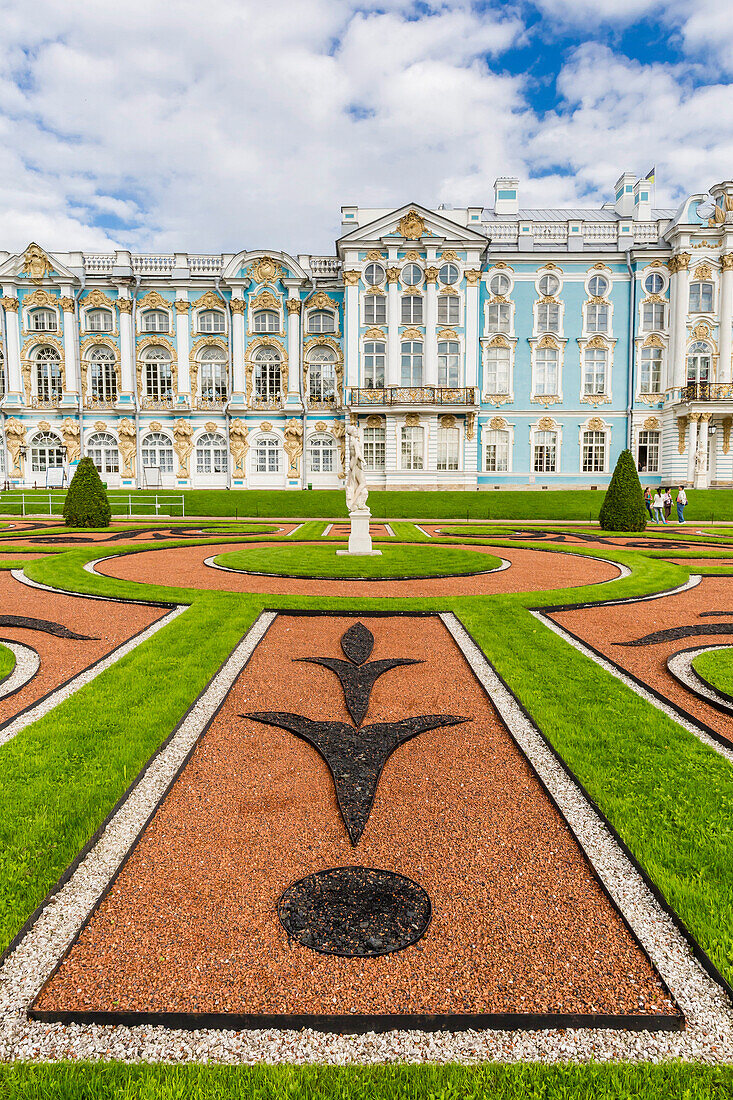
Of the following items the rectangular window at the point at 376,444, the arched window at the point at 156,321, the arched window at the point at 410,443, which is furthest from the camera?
the arched window at the point at 156,321

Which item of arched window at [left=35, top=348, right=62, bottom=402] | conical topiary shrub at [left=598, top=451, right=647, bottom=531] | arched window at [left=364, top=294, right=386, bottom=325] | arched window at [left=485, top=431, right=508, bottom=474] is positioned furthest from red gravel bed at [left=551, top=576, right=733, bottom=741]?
arched window at [left=35, top=348, right=62, bottom=402]

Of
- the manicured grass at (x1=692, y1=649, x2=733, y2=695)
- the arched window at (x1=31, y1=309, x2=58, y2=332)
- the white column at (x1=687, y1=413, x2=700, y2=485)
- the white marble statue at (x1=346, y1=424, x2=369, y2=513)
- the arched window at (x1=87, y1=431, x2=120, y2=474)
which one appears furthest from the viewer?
the arched window at (x1=87, y1=431, x2=120, y2=474)

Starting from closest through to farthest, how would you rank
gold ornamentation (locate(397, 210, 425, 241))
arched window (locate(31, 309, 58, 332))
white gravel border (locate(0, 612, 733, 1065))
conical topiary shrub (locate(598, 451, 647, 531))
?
1. white gravel border (locate(0, 612, 733, 1065))
2. conical topiary shrub (locate(598, 451, 647, 531))
3. gold ornamentation (locate(397, 210, 425, 241))
4. arched window (locate(31, 309, 58, 332))

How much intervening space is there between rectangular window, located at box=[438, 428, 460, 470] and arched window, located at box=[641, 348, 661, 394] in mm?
13650

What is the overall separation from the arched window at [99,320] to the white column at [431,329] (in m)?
22.5

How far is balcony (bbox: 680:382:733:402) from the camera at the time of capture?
131ft

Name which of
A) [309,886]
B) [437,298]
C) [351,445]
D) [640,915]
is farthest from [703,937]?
[437,298]

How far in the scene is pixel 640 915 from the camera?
2.92 m

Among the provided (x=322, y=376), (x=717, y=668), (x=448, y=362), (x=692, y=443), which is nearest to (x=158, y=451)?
(x=322, y=376)

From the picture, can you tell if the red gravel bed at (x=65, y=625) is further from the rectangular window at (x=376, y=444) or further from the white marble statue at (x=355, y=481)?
the rectangular window at (x=376, y=444)

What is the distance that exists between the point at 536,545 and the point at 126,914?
15.0 m

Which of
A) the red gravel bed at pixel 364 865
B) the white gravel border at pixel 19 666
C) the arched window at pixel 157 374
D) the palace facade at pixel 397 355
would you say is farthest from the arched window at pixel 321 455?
the red gravel bed at pixel 364 865

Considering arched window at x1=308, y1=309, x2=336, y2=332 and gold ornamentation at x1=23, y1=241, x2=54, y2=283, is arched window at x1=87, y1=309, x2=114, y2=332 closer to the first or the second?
gold ornamentation at x1=23, y1=241, x2=54, y2=283

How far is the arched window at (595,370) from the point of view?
42.8m
